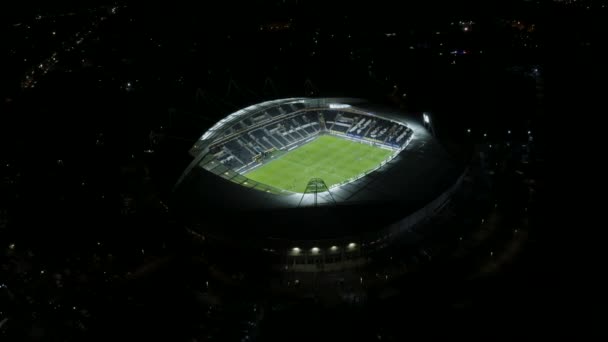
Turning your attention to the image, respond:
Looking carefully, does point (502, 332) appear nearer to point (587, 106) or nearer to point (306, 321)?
point (306, 321)

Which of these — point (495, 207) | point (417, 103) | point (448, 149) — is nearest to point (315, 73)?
point (417, 103)

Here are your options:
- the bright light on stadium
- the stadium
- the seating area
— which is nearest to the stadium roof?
the stadium

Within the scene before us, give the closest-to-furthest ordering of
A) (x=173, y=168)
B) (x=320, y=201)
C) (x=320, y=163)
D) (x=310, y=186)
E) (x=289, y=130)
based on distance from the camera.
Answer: (x=320, y=201)
(x=310, y=186)
(x=173, y=168)
(x=320, y=163)
(x=289, y=130)

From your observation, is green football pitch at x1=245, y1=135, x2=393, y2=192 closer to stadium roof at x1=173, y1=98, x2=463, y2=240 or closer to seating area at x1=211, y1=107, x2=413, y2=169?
seating area at x1=211, y1=107, x2=413, y2=169

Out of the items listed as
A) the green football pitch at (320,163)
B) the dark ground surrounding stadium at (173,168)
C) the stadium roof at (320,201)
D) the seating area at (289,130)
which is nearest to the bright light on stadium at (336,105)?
the seating area at (289,130)

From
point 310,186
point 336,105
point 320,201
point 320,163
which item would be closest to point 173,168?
point 310,186

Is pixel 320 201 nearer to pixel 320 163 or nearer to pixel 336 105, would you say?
pixel 320 163

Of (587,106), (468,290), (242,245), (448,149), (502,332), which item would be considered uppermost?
(587,106)

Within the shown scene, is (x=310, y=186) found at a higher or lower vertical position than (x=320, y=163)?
lower
